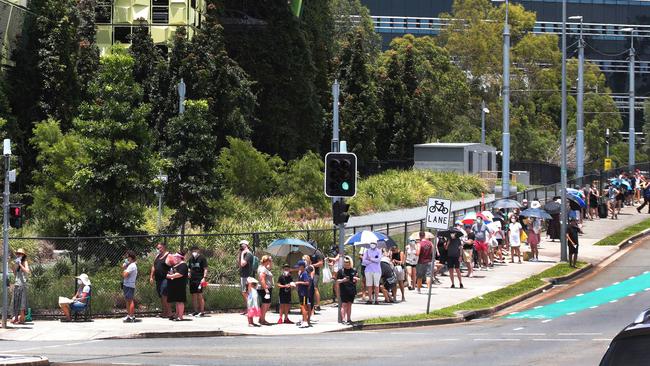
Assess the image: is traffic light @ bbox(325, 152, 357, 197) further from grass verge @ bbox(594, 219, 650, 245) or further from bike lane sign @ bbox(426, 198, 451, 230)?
grass verge @ bbox(594, 219, 650, 245)

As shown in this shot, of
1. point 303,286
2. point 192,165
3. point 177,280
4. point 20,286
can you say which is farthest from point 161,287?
point 192,165

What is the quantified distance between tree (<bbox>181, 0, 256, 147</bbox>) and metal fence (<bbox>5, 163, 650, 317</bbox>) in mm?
16614

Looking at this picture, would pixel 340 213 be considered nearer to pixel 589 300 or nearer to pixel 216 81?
pixel 589 300

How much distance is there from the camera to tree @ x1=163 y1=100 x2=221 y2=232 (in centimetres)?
3741

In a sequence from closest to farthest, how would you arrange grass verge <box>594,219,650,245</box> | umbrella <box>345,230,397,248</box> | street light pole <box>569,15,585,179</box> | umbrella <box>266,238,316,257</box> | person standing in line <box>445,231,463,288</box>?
1. umbrella <box>266,238,316,257</box>
2. umbrella <box>345,230,397,248</box>
3. person standing in line <box>445,231,463,288</box>
4. grass verge <box>594,219,650,245</box>
5. street light pole <box>569,15,585,179</box>

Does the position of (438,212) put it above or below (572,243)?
above

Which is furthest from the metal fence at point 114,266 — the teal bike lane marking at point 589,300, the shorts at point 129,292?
the teal bike lane marking at point 589,300

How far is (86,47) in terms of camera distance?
174 feet

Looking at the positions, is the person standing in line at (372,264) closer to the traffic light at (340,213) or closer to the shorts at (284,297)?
the shorts at (284,297)

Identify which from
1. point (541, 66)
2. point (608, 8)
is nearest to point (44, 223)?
point (541, 66)

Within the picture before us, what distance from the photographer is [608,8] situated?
131m

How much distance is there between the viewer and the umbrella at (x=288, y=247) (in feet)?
98.6

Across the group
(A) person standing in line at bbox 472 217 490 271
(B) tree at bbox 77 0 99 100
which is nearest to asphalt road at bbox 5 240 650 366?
(A) person standing in line at bbox 472 217 490 271

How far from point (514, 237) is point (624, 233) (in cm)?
1059
